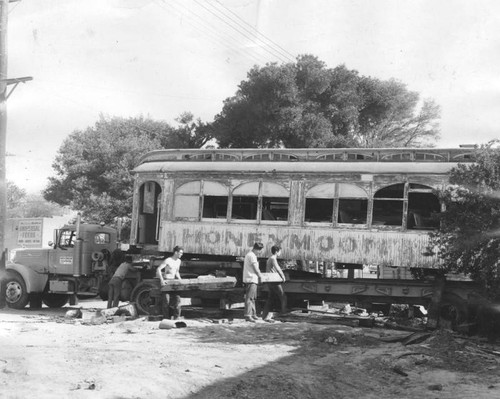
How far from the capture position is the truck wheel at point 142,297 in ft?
50.6

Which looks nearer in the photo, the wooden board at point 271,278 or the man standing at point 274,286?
the wooden board at point 271,278

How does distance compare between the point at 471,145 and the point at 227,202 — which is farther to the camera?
the point at 227,202

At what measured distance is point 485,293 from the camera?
1240cm

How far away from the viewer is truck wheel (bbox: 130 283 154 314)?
15.4 meters

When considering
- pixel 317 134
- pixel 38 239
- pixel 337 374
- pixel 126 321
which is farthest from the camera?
pixel 38 239

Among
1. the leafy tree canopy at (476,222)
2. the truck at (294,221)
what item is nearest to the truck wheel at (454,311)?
the truck at (294,221)

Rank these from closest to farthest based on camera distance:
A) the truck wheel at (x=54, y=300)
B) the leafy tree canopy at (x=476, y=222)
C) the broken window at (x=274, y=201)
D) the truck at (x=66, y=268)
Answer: the leafy tree canopy at (x=476, y=222) < the broken window at (x=274, y=201) < the truck at (x=66, y=268) < the truck wheel at (x=54, y=300)

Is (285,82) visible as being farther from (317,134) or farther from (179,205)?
(179,205)

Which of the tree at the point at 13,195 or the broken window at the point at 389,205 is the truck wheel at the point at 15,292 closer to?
the broken window at the point at 389,205

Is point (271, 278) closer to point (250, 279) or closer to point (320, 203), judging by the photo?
point (250, 279)

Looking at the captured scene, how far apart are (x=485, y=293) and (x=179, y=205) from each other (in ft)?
24.4

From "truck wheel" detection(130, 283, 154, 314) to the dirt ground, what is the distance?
7.06 ft

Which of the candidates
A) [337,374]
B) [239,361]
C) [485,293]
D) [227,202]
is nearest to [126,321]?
[227,202]

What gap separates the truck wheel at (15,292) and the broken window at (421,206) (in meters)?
10.0
